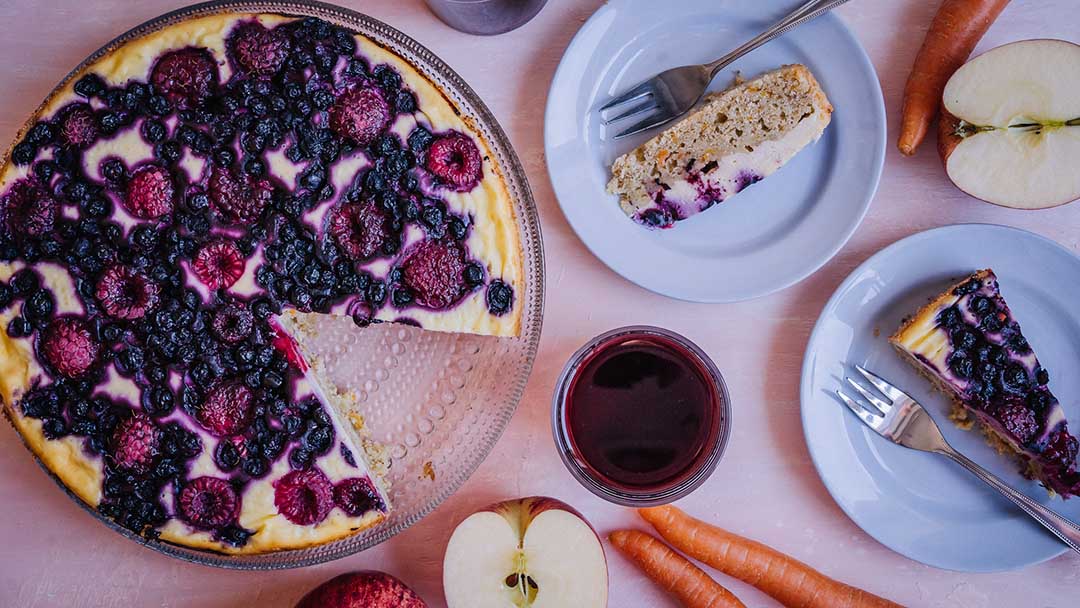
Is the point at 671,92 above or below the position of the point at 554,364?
above

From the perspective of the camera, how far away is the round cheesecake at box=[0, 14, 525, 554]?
81.8 inches

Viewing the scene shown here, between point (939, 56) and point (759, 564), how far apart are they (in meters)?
1.66

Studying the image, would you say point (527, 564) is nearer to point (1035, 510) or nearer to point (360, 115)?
point (360, 115)

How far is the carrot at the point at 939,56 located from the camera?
7.68 feet

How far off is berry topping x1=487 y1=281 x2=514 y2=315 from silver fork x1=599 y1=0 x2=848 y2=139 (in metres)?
0.65

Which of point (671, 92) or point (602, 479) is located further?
point (671, 92)

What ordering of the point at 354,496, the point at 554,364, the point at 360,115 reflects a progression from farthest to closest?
the point at 554,364, the point at 354,496, the point at 360,115

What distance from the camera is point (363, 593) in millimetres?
2266

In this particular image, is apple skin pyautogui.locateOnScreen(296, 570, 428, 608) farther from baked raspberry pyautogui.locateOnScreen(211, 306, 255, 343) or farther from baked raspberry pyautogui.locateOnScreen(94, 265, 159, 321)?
baked raspberry pyautogui.locateOnScreen(94, 265, 159, 321)

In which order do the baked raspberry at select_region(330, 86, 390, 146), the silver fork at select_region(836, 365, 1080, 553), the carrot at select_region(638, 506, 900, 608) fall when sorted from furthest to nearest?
the carrot at select_region(638, 506, 900, 608) < the silver fork at select_region(836, 365, 1080, 553) < the baked raspberry at select_region(330, 86, 390, 146)

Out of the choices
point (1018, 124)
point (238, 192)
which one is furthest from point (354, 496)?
point (1018, 124)

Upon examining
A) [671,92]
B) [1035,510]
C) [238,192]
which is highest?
[238,192]

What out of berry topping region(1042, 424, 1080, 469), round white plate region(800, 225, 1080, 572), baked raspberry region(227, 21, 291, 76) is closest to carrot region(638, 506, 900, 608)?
round white plate region(800, 225, 1080, 572)

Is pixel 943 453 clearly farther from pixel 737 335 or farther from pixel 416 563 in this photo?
pixel 416 563
